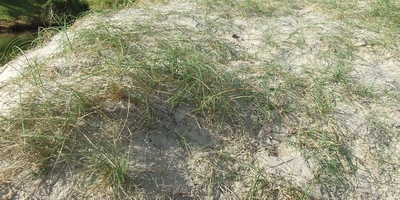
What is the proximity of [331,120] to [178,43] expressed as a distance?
1.27 meters

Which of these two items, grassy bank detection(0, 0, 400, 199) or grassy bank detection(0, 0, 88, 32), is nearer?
grassy bank detection(0, 0, 400, 199)

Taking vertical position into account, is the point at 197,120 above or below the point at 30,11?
above

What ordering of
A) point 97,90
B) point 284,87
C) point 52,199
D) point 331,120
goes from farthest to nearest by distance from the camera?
point 284,87
point 331,120
point 97,90
point 52,199

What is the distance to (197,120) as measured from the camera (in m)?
2.51

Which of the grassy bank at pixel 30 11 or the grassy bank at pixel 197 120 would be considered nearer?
the grassy bank at pixel 197 120

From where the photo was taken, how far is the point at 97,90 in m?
2.41

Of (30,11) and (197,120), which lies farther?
(30,11)

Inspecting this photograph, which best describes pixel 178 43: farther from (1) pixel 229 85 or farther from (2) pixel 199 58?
(1) pixel 229 85

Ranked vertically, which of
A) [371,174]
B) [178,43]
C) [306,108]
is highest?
[178,43]

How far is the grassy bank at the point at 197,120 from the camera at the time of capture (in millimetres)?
2090

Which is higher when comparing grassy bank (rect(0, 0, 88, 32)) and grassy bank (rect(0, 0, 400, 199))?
grassy bank (rect(0, 0, 400, 199))

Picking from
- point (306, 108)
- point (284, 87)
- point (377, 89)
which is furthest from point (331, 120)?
point (377, 89)

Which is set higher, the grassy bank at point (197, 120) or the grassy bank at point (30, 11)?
the grassy bank at point (197, 120)

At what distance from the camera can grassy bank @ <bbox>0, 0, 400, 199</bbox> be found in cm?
209
